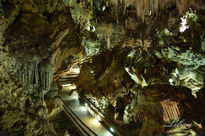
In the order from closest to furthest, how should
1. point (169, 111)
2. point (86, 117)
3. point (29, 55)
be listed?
point (169, 111), point (29, 55), point (86, 117)

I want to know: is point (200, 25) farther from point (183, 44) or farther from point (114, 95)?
point (114, 95)

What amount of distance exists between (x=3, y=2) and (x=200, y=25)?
13701mm

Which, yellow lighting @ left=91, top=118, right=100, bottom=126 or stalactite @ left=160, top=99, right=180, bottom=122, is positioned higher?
stalactite @ left=160, top=99, right=180, bottom=122

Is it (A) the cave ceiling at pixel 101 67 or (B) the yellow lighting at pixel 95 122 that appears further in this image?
(B) the yellow lighting at pixel 95 122

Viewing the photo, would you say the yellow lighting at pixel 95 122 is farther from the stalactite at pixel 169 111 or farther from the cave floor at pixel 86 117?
the stalactite at pixel 169 111

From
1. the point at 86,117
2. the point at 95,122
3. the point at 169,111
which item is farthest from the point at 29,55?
the point at 169,111

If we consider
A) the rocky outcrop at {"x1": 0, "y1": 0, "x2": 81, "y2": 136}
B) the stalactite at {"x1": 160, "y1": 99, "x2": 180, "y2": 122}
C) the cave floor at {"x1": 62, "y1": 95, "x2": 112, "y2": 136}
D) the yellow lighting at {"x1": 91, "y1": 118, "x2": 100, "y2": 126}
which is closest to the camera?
the rocky outcrop at {"x1": 0, "y1": 0, "x2": 81, "y2": 136}

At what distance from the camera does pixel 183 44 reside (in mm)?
12102

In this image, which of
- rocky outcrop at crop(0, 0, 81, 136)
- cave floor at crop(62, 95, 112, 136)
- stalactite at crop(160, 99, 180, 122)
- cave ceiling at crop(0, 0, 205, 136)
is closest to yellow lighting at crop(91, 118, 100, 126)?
cave floor at crop(62, 95, 112, 136)

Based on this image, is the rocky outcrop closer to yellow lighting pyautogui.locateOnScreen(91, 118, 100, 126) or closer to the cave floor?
the cave floor

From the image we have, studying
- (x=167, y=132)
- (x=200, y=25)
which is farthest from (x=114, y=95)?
(x=200, y=25)

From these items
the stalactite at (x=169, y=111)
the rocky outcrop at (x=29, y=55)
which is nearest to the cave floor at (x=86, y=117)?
the rocky outcrop at (x=29, y=55)

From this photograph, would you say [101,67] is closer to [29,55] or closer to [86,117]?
[86,117]

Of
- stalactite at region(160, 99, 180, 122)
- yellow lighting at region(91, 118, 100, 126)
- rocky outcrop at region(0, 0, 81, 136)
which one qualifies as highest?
rocky outcrop at region(0, 0, 81, 136)
